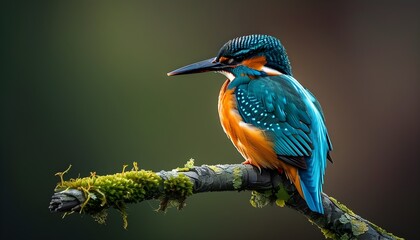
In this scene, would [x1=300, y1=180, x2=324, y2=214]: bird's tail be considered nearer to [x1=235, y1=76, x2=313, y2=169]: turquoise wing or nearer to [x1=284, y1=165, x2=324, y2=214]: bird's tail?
[x1=284, y1=165, x2=324, y2=214]: bird's tail

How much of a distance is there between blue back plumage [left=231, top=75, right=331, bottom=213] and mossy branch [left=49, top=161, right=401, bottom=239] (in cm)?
9

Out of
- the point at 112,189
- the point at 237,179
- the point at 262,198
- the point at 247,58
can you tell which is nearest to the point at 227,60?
the point at 247,58

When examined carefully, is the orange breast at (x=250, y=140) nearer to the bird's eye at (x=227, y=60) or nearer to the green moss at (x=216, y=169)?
the bird's eye at (x=227, y=60)

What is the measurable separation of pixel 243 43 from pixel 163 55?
10.1 ft

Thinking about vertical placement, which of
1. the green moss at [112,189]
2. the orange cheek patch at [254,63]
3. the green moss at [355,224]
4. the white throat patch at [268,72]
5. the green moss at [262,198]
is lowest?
the green moss at [355,224]

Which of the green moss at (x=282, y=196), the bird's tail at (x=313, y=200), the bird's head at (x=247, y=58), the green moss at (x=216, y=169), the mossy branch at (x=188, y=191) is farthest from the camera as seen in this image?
the bird's head at (x=247, y=58)

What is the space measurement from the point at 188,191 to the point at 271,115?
27.1 inches

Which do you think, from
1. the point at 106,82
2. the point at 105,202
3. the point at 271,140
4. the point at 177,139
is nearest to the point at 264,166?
the point at 271,140

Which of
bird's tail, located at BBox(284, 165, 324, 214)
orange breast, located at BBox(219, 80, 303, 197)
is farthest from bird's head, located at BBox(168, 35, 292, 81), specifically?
bird's tail, located at BBox(284, 165, 324, 214)

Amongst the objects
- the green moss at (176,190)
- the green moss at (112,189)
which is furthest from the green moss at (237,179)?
the green moss at (112,189)

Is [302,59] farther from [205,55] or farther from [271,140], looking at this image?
[271,140]

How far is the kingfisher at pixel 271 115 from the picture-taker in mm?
2611

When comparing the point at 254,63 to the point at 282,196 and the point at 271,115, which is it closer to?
the point at 271,115

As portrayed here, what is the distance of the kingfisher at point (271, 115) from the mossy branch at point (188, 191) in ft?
0.27
